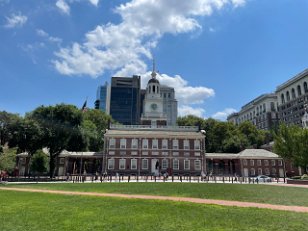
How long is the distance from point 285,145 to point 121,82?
10864 cm

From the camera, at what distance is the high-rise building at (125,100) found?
448 ft

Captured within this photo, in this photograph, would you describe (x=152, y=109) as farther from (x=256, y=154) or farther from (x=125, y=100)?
(x=125, y=100)

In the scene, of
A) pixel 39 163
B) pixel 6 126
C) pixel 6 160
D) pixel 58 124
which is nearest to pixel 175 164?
pixel 58 124

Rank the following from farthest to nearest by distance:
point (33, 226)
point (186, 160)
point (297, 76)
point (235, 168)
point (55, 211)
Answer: point (297, 76) → point (235, 168) → point (186, 160) → point (55, 211) → point (33, 226)

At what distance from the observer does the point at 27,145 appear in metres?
36.2

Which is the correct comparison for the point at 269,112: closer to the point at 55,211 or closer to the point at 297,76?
the point at 297,76

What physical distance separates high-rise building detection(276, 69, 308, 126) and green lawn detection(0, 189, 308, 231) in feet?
299

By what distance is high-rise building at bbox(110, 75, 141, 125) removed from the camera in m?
137

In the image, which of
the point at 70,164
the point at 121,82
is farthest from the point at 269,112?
the point at 70,164

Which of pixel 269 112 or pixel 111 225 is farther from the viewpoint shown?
pixel 269 112

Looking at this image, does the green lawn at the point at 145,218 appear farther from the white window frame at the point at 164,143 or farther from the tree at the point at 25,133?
the white window frame at the point at 164,143

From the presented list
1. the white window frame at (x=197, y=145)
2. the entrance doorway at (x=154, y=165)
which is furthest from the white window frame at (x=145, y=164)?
the white window frame at (x=197, y=145)

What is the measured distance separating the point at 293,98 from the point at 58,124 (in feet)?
290

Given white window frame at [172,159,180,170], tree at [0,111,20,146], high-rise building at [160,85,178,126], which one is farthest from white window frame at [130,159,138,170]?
high-rise building at [160,85,178,126]
